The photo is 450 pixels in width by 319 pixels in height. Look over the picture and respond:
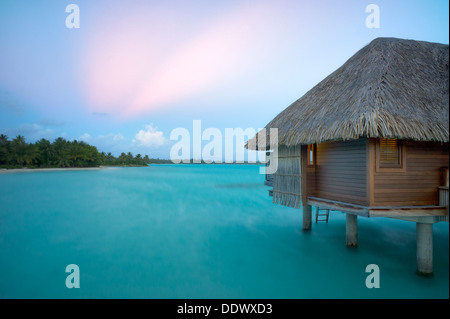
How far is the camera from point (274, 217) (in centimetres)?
1317

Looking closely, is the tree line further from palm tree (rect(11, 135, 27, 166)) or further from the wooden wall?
the wooden wall

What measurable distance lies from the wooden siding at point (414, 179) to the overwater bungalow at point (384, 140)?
0.02 metres

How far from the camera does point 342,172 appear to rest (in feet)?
20.7

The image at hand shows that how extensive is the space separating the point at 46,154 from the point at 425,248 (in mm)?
49528

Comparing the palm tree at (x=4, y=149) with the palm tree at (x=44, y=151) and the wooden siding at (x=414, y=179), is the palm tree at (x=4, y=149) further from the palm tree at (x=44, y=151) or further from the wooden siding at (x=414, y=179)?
the wooden siding at (x=414, y=179)

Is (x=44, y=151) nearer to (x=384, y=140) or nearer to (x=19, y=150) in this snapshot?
(x=19, y=150)

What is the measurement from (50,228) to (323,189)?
10.9 m

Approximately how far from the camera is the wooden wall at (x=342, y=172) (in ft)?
18.7

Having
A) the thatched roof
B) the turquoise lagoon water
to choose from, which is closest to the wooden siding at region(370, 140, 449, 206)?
the thatched roof

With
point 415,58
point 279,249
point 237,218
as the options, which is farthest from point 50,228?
point 415,58

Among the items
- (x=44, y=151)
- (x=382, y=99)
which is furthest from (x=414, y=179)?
(x=44, y=151)

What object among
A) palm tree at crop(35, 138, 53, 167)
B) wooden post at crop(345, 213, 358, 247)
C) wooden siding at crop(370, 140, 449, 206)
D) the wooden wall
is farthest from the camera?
palm tree at crop(35, 138, 53, 167)

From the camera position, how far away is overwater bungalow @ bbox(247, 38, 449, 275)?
5387mm

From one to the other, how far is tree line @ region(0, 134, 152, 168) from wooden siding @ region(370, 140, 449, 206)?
44776mm
